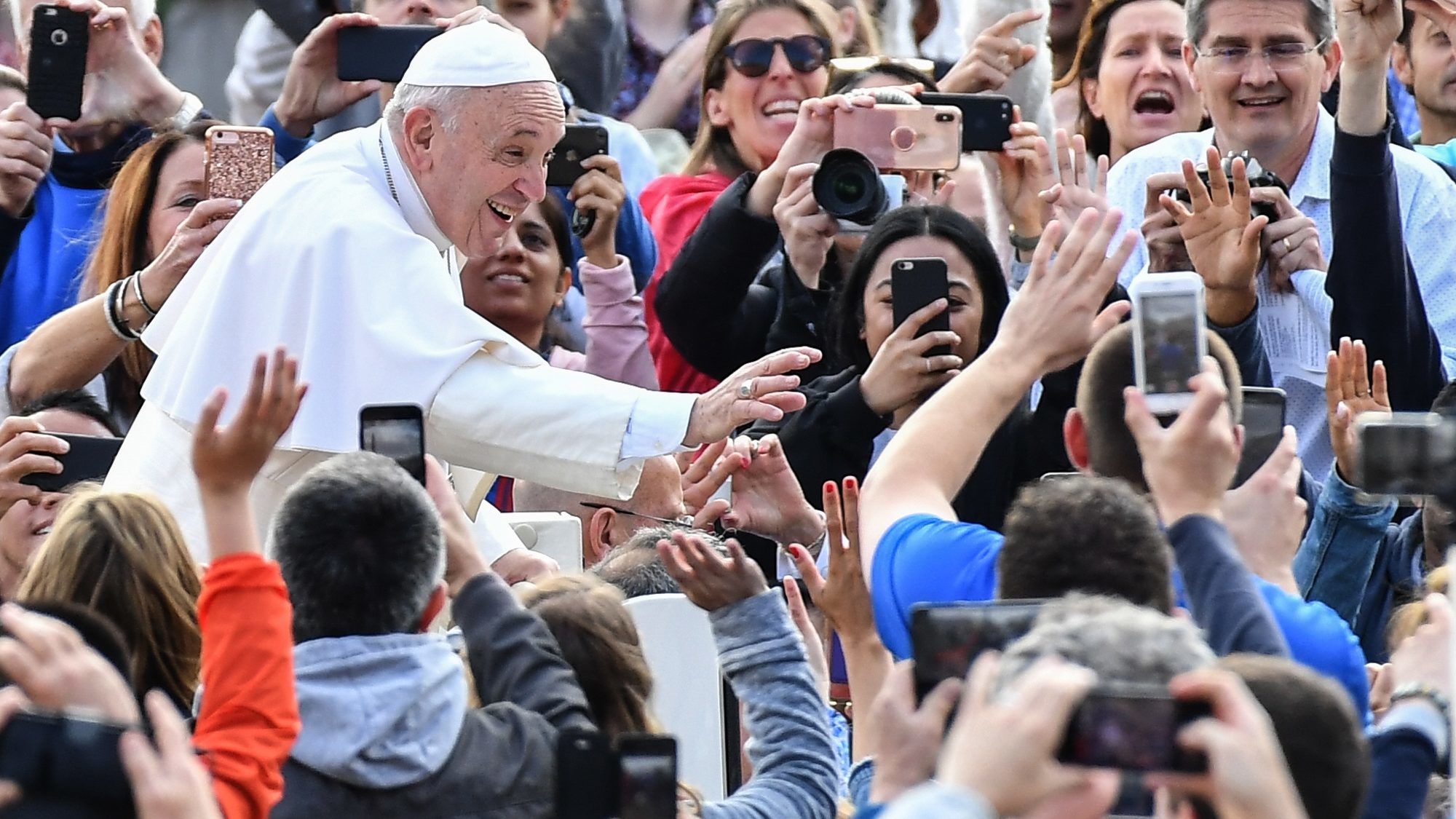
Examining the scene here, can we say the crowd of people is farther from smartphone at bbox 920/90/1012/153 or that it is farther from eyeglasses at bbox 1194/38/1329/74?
smartphone at bbox 920/90/1012/153

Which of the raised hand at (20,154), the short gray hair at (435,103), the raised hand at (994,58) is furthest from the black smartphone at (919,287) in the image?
the raised hand at (20,154)

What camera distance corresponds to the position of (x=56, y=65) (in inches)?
252

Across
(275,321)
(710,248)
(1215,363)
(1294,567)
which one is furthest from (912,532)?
(710,248)

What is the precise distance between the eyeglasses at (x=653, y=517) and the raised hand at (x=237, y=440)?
2.45 meters

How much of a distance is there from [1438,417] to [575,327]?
464cm

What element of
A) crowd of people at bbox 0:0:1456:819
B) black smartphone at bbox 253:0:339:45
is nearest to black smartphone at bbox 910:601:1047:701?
crowd of people at bbox 0:0:1456:819

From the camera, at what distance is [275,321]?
17.6 ft

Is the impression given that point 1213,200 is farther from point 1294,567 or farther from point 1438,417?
point 1438,417

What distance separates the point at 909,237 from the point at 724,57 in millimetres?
1514

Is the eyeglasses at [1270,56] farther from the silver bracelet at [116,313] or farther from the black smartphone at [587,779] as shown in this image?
the black smartphone at [587,779]

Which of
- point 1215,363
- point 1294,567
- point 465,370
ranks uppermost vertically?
point 1215,363

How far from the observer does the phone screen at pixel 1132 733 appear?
97.1 inches

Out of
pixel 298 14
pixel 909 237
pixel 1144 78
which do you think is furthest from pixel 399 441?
pixel 298 14

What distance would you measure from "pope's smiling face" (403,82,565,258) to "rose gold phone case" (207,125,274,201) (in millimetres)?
699
